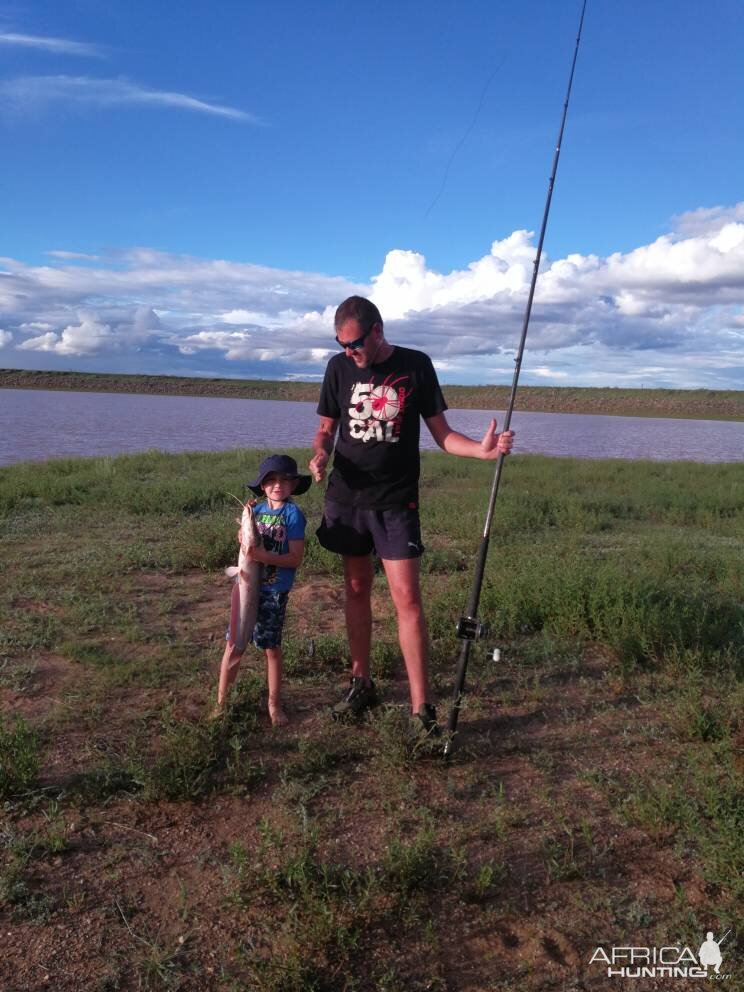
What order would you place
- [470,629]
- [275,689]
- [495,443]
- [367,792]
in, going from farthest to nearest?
[275,689] → [470,629] → [495,443] → [367,792]

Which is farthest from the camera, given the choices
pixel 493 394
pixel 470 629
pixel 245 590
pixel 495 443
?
pixel 493 394

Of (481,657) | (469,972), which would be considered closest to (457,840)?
(469,972)

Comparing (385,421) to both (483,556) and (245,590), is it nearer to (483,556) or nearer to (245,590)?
(483,556)

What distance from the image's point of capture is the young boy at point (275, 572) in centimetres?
365

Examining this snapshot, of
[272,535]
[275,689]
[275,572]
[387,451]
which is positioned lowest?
[275,689]

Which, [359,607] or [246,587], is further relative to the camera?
[359,607]

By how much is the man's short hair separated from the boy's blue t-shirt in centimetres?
100

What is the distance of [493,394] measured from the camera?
88.6 meters

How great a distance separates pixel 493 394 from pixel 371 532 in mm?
87342

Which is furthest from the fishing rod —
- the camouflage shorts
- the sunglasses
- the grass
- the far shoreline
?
the far shoreline

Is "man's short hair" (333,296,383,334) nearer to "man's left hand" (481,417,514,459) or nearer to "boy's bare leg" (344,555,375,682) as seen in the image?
"man's left hand" (481,417,514,459)

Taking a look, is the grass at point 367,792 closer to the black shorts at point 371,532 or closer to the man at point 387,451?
the man at point 387,451

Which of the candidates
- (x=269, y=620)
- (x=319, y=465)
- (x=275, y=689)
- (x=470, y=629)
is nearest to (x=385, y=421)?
(x=319, y=465)

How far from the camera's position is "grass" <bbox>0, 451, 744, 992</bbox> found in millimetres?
2264
